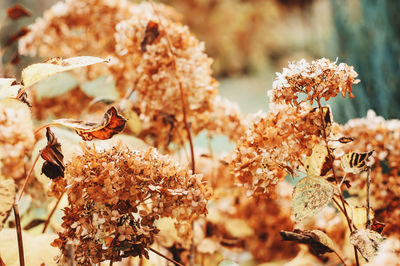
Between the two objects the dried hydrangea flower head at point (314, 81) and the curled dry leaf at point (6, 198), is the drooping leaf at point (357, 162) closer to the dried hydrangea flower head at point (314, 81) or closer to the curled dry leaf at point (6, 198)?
the dried hydrangea flower head at point (314, 81)

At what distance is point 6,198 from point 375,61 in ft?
4.48

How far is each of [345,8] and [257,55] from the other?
5470 mm

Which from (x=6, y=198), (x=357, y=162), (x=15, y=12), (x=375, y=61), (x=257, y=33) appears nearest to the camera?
(x=6, y=198)

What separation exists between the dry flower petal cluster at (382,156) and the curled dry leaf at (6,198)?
52cm

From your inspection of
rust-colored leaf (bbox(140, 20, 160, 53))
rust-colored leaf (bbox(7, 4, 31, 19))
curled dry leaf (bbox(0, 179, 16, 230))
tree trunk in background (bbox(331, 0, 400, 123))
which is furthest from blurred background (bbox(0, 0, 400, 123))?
curled dry leaf (bbox(0, 179, 16, 230))

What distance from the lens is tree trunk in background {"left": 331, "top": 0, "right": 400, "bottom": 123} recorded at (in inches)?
51.8

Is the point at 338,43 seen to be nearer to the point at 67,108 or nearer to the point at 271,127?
the point at 67,108

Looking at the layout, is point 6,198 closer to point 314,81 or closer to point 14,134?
point 14,134

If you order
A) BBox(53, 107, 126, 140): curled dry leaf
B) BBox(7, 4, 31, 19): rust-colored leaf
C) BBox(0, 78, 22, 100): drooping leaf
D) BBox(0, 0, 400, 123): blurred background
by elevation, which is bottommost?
BBox(53, 107, 126, 140): curled dry leaf

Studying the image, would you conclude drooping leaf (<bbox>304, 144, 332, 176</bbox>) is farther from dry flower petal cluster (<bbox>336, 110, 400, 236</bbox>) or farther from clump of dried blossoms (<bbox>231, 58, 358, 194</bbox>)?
dry flower petal cluster (<bbox>336, 110, 400, 236</bbox>)

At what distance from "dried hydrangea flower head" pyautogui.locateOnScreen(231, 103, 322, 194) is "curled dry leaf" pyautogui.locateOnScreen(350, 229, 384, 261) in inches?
4.3

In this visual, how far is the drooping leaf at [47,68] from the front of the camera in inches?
17.9

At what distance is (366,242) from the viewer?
0.45 metres

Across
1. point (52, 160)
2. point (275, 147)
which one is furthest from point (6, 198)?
point (275, 147)
